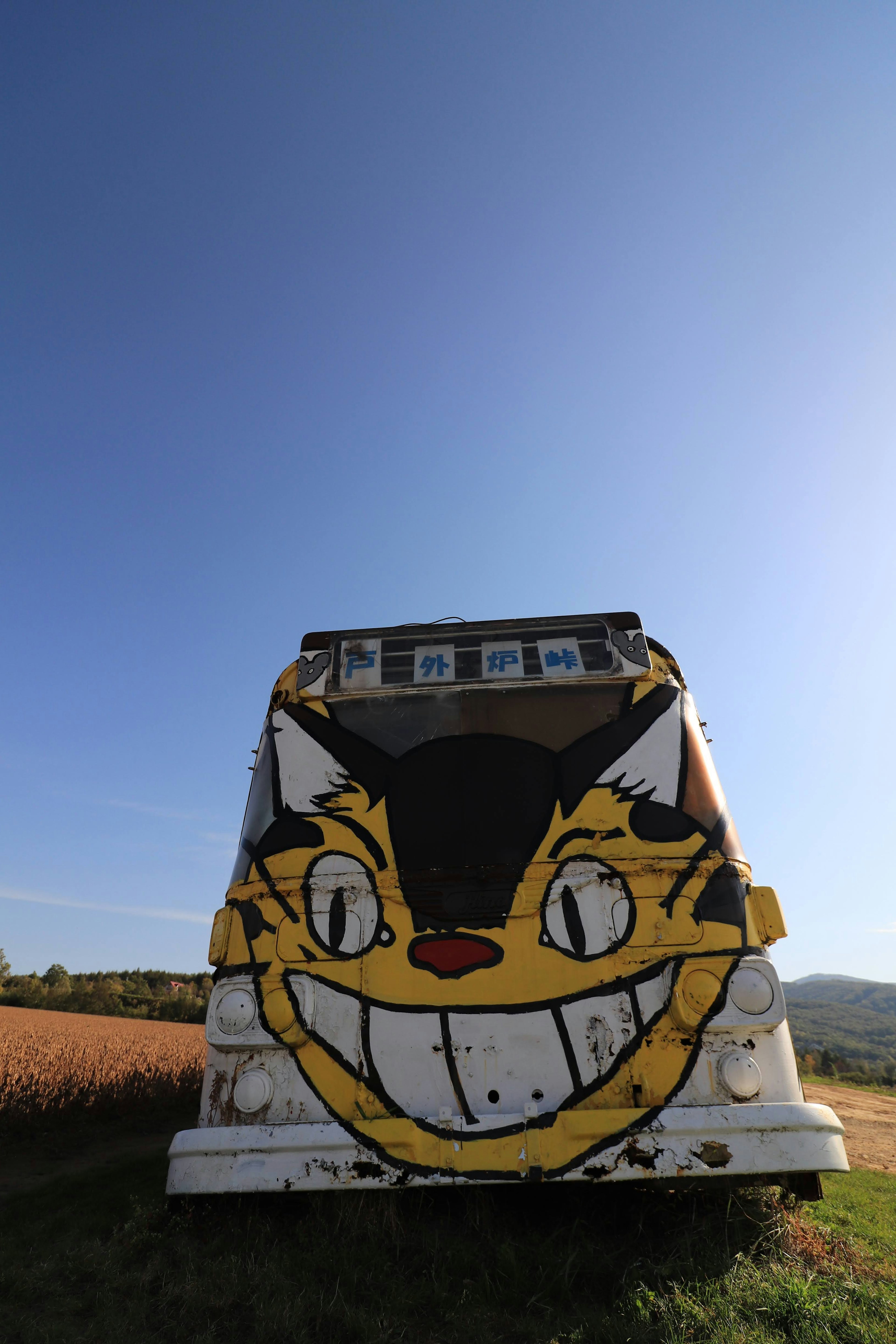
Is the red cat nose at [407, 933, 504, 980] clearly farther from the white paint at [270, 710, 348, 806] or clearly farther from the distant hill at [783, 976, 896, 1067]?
the distant hill at [783, 976, 896, 1067]

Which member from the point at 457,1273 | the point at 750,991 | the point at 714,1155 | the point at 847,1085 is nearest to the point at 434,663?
the point at 750,991

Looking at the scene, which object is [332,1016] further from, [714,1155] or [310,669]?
[310,669]

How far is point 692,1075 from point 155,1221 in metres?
2.64

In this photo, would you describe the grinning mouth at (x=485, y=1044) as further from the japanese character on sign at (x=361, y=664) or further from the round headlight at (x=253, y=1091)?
the japanese character on sign at (x=361, y=664)

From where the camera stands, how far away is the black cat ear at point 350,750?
3.70m

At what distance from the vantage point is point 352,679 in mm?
4031

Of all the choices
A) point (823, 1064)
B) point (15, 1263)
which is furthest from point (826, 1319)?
point (823, 1064)

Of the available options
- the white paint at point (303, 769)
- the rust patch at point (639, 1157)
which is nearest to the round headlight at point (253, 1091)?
the white paint at point (303, 769)

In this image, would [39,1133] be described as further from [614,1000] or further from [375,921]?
[614,1000]

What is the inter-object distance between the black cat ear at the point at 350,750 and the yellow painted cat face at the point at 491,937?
0.05 ft

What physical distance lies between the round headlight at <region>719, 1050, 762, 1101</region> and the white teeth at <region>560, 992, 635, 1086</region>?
0.38 m

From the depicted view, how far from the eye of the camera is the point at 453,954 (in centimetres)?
318

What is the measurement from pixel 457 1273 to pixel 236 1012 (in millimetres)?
1380

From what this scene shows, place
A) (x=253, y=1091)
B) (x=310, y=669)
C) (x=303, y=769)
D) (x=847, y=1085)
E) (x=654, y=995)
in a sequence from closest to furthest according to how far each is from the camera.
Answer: (x=253, y=1091) < (x=654, y=995) < (x=303, y=769) < (x=310, y=669) < (x=847, y=1085)
